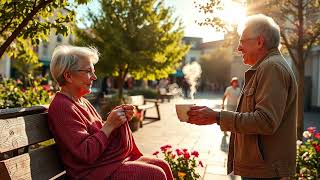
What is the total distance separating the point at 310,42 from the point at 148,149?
4.06 metres

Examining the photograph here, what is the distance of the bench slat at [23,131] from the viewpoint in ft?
7.27

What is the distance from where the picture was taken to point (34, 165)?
8.05 ft

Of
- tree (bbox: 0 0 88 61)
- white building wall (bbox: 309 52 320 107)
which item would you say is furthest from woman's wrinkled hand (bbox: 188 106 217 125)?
white building wall (bbox: 309 52 320 107)

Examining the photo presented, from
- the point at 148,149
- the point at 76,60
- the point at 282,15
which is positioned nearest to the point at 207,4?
the point at 282,15

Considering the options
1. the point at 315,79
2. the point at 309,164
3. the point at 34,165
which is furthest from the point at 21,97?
the point at 315,79

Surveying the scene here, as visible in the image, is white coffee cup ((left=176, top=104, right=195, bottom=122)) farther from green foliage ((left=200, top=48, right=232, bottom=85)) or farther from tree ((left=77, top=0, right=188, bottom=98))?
green foliage ((left=200, top=48, right=232, bottom=85))

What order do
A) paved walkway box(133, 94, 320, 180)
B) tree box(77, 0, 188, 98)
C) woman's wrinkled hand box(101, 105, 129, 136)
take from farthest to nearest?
tree box(77, 0, 188, 98) < paved walkway box(133, 94, 320, 180) < woman's wrinkled hand box(101, 105, 129, 136)

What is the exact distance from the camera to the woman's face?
114 inches

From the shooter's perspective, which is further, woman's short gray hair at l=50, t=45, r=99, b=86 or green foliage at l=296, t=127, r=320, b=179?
green foliage at l=296, t=127, r=320, b=179

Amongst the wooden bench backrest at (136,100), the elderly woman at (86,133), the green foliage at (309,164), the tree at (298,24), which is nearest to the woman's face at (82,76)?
the elderly woman at (86,133)

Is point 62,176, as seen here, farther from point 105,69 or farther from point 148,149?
point 105,69

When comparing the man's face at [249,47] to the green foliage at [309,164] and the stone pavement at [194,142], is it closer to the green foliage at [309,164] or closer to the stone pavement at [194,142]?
the green foliage at [309,164]

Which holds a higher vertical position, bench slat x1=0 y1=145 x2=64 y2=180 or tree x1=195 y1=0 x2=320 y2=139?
tree x1=195 y1=0 x2=320 y2=139

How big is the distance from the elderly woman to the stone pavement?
286cm
